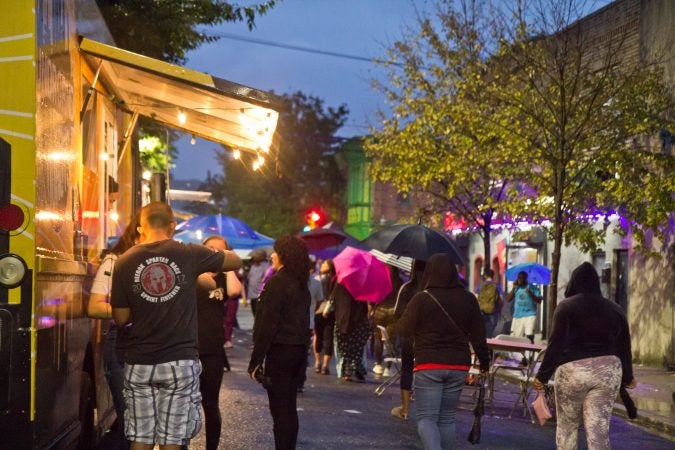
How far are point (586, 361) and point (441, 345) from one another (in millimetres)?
1004

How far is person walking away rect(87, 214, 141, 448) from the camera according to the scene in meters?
6.46

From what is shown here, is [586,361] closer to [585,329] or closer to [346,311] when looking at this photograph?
[585,329]

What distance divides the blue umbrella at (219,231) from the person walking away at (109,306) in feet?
62.5

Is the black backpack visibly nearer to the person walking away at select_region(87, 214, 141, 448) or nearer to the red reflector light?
the person walking away at select_region(87, 214, 141, 448)

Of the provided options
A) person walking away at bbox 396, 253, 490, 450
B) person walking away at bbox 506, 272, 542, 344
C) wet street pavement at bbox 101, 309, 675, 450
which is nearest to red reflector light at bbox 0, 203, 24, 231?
person walking away at bbox 396, 253, 490, 450

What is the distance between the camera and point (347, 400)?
1369cm

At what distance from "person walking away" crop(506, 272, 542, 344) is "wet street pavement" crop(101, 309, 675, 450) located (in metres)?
6.37

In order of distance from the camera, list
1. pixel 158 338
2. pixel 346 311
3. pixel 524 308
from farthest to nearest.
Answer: pixel 524 308, pixel 346 311, pixel 158 338

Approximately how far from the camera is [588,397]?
7805mm

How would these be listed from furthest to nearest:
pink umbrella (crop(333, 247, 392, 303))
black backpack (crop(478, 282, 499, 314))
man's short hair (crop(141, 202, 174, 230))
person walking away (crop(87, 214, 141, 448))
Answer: black backpack (crop(478, 282, 499, 314))
pink umbrella (crop(333, 247, 392, 303))
person walking away (crop(87, 214, 141, 448))
man's short hair (crop(141, 202, 174, 230))

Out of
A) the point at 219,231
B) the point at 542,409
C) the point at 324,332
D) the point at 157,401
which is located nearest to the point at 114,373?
the point at 157,401

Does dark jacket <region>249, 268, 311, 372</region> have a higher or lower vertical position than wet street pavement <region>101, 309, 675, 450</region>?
higher

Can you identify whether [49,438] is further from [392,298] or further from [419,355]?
[392,298]

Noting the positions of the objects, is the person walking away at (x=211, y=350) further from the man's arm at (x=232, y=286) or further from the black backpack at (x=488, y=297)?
the black backpack at (x=488, y=297)
